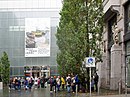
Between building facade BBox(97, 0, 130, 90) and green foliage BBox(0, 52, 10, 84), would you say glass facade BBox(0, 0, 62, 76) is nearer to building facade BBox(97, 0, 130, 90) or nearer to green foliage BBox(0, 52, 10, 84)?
green foliage BBox(0, 52, 10, 84)

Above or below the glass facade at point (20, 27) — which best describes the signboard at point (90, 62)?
below

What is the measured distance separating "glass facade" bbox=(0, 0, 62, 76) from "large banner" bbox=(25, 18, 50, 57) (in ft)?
7.61

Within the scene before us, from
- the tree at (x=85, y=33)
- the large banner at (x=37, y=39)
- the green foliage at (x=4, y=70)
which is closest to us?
the tree at (x=85, y=33)

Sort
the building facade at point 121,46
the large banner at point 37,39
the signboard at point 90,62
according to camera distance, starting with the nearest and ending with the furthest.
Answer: the signboard at point 90,62
the building facade at point 121,46
the large banner at point 37,39

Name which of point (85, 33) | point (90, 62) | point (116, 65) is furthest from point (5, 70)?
point (90, 62)

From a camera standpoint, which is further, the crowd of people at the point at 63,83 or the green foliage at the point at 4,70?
the green foliage at the point at 4,70

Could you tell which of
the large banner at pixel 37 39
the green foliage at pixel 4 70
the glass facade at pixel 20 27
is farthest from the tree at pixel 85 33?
the glass facade at pixel 20 27

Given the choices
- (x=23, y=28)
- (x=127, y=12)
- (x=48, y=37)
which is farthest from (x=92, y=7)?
(x=23, y=28)

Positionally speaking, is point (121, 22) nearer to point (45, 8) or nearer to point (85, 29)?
point (85, 29)

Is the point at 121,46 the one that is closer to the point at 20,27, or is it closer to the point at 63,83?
the point at 63,83

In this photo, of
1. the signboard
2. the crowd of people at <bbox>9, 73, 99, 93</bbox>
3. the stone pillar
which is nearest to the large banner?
the crowd of people at <bbox>9, 73, 99, 93</bbox>

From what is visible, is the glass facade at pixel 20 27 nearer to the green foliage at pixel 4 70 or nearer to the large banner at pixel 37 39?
the large banner at pixel 37 39

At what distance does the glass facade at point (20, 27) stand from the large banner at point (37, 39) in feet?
7.61

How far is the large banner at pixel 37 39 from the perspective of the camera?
79.0m
